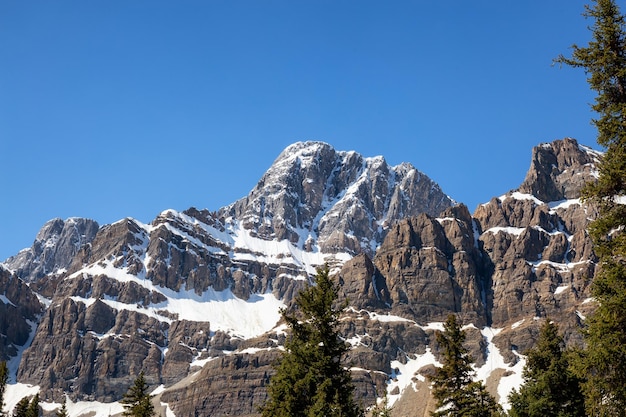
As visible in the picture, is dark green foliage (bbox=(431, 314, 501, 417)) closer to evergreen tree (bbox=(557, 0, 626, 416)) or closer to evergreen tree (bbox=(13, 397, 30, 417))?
evergreen tree (bbox=(557, 0, 626, 416))

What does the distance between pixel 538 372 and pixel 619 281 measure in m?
14.3

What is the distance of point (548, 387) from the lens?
35.8 meters

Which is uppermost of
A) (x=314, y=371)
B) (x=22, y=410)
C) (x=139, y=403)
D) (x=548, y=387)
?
(x=22, y=410)

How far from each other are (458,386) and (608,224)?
609 inches

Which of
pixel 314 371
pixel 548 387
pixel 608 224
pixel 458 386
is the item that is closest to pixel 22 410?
pixel 314 371

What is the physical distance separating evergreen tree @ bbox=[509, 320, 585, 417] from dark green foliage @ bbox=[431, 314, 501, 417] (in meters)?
1.70

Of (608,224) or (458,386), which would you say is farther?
(458,386)

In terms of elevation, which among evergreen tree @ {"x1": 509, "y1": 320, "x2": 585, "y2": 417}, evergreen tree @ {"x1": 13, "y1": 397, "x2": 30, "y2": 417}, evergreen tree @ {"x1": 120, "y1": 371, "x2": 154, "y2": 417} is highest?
evergreen tree @ {"x1": 13, "y1": 397, "x2": 30, "y2": 417}

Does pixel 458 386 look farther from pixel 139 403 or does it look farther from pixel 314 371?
pixel 139 403

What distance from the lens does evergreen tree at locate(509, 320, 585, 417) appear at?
35.3 metres

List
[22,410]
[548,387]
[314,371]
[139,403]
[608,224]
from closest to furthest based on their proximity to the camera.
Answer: [608,224] < [314,371] < [548,387] < [139,403] < [22,410]

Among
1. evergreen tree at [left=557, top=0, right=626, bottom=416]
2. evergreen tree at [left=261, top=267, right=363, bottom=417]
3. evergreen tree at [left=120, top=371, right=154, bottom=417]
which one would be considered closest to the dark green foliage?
evergreen tree at [left=261, top=267, right=363, bottom=417]

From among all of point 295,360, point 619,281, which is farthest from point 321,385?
point 619,281

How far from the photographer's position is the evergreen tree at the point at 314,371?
97.5 ft
